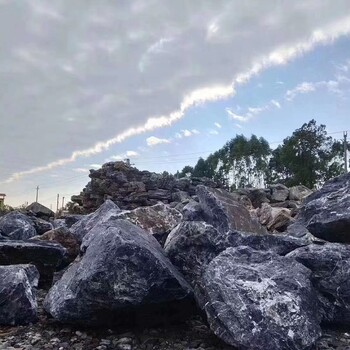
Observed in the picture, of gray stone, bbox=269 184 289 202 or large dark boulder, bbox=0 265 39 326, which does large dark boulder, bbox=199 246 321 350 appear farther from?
gray stone, bbox=269 184 289 202

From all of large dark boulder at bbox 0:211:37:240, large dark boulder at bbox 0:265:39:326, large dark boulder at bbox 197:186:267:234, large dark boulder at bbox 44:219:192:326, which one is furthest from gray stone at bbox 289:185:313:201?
large dark boulder at bbox 0:265:39:326

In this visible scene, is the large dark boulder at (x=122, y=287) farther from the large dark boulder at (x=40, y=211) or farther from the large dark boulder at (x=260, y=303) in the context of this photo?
the large dark boulder at (x=40, y=211)

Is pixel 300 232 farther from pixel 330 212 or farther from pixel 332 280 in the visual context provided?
pixel 332 280

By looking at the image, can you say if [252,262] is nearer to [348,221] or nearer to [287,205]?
[348,221]

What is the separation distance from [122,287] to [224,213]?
155 cm

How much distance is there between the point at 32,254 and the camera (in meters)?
4.38

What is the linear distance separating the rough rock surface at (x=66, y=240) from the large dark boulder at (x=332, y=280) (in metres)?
2.95

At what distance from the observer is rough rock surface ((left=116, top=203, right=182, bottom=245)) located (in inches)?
169

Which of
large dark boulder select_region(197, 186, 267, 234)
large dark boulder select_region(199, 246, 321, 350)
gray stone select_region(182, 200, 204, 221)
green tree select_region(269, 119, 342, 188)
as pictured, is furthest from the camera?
green tree select_region(269, 119, 342, 188)

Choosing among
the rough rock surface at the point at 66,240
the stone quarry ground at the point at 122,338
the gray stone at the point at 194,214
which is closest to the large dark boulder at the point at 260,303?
the stone quarry ground at the point at 122,338

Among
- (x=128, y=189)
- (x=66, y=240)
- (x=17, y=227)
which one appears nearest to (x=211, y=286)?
(x=66, y=240)

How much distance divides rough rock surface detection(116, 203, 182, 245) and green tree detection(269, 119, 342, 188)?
73.8 ft

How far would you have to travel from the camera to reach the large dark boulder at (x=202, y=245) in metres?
3.26

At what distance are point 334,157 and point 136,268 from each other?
2689 centimetres
